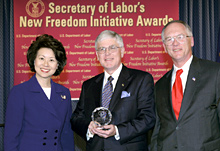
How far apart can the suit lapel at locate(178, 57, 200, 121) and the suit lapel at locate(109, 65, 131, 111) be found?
58 centimetres

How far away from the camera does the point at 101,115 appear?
6.97 feet

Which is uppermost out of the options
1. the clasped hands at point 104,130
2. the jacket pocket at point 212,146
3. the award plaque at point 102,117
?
the award plaque at point 102,117

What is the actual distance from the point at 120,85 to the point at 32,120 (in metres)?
0.88

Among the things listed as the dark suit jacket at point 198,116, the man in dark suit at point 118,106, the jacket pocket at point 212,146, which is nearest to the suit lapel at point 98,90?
the man in dark suit at point 118,106

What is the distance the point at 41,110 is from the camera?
2.38 m

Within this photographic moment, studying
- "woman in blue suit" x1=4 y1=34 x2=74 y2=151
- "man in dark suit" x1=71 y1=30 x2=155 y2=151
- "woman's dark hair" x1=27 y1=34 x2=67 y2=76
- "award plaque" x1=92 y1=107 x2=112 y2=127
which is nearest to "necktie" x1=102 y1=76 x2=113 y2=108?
"man in dark suit" x1=71 y1=30 x2=155 y2=151

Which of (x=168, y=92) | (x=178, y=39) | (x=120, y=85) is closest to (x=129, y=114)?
(x=120, y=85)

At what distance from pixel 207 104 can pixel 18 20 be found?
4248 mm

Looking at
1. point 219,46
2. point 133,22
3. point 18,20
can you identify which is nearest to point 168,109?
point 219,46

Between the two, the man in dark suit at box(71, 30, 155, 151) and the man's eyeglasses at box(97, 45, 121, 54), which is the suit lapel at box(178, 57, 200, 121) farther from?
the man's eyeglasses at box(97, 45, 121, 54)

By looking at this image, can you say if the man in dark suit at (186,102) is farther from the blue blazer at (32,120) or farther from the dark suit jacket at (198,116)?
the blue blazer at (32,120)

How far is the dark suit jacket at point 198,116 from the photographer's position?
2.02 meters

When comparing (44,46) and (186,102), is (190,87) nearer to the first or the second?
(186,102)

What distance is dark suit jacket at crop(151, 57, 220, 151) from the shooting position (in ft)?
6.64
